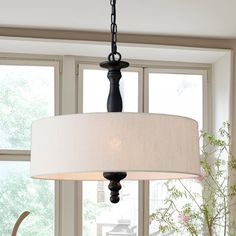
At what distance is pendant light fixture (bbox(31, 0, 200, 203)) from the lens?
1.50 meters

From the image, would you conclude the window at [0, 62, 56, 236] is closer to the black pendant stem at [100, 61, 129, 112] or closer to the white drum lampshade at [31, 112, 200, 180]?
the black pendant stem at [100, 61, 129, 112]

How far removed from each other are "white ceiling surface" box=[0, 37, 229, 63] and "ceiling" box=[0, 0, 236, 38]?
115 mm

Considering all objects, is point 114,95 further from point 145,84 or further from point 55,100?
point 145,84

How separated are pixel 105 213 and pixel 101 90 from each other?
947 millimetres

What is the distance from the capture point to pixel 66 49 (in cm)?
423

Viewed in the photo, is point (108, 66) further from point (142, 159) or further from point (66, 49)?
point (66, 49)

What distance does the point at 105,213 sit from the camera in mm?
4359

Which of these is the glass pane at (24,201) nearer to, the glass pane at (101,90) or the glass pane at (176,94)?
the glass pane at (101,90)

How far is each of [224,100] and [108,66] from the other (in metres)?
2.72

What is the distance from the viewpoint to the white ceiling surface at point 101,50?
161 inches

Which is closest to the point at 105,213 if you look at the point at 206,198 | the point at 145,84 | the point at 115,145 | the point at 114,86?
the point at 206,198

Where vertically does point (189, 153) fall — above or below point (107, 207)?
above

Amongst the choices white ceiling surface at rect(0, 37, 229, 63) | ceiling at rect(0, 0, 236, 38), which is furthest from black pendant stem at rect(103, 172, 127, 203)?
white ceiling surface at rect(0, 37, 229, 63)

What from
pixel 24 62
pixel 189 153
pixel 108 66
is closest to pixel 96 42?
pixel 24 62
